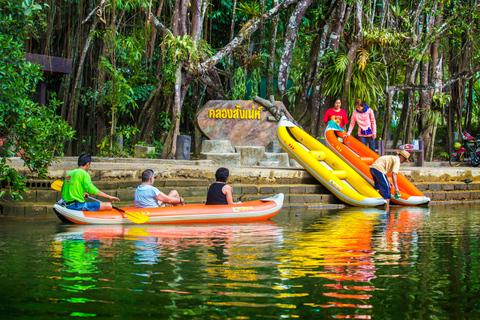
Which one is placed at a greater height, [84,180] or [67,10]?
[67,10]

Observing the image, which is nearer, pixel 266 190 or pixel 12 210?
pixel 12 210

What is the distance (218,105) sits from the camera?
1324 centimetres

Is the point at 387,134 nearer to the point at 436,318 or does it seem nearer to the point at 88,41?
the point at 88,41

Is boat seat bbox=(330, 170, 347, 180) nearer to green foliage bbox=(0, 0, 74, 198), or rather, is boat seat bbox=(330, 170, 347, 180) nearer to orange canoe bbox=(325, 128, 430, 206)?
orange canoe bbox=(325, 128, 430, 206)

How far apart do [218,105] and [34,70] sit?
647 cm

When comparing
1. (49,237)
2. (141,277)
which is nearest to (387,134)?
(49,237)

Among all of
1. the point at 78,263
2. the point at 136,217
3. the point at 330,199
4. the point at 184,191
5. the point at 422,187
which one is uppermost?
the point at 422,187

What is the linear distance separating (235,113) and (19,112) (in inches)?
271

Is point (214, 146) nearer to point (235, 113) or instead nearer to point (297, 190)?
point (235, 113)

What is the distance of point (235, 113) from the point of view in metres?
13.3

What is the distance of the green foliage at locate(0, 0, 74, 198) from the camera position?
675 cm

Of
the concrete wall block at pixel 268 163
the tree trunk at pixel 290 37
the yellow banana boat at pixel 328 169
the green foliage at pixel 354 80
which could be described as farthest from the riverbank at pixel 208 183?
the tree trunk at pixel 290 37

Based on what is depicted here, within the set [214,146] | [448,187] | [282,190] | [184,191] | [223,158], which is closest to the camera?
[184,191]

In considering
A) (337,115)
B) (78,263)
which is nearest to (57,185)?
(78,263)
